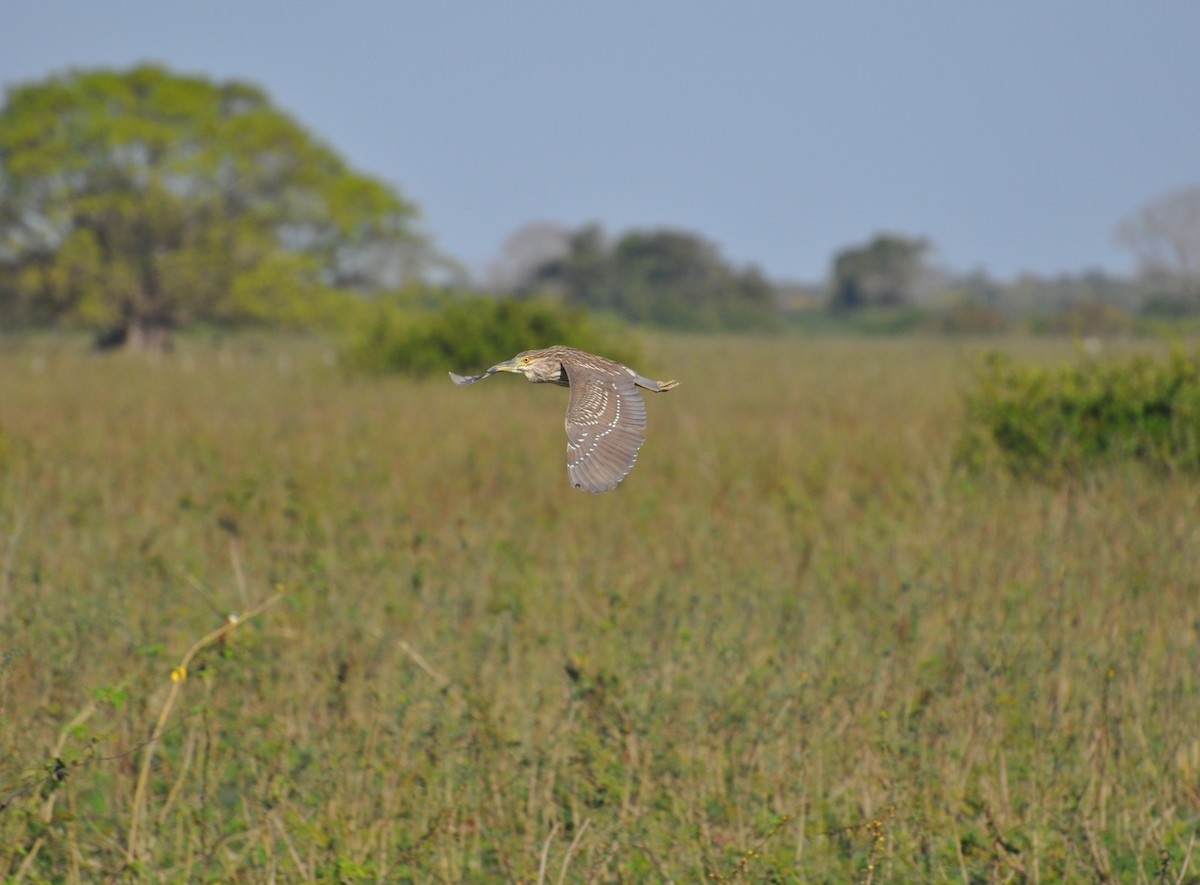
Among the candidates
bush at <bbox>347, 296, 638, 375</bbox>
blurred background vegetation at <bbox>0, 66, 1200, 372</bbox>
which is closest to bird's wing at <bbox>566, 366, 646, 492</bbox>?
bush at <bbox>347, 296, 638, 375</bbox>

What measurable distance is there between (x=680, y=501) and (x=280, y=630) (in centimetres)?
379

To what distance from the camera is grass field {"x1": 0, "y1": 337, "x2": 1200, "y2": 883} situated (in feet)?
13.0

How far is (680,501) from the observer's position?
8.81 m

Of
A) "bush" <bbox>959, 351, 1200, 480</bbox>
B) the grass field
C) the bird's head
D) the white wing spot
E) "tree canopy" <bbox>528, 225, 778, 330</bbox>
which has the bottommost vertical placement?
the grass field

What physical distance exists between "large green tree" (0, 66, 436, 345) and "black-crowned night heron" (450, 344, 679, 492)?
98.7 feet

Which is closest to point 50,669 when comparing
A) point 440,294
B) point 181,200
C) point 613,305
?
point 440,294

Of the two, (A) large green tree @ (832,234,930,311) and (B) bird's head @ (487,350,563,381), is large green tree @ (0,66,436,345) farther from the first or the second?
(A) large green tree @ (832,234,930,311)

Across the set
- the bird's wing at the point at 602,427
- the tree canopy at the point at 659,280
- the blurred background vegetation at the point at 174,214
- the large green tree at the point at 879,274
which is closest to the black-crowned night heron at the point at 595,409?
the bird's wing at the point at 602,427

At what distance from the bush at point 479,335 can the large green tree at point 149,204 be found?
44.4ft

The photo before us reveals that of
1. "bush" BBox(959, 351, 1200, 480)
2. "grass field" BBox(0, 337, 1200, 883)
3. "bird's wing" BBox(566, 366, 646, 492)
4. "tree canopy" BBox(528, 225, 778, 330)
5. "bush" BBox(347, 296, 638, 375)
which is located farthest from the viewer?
"tree canopy" BBox(528, 225, 778, 330)

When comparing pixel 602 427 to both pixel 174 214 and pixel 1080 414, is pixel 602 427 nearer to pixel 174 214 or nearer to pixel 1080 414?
pixel 1080 414

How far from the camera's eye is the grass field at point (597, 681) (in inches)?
156

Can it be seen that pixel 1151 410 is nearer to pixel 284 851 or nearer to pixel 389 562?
pixel 389 562

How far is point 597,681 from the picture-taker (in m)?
4.60
